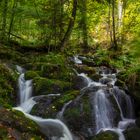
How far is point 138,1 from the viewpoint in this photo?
819 inches

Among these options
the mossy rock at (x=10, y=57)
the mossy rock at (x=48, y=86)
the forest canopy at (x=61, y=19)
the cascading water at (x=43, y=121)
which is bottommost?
the cascading water at (x=43, y=121)

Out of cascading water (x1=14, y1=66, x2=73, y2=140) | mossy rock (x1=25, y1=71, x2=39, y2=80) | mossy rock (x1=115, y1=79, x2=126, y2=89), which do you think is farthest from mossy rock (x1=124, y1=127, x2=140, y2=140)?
mossy rock (x1=25, y1=71, x2=39, y2=80)

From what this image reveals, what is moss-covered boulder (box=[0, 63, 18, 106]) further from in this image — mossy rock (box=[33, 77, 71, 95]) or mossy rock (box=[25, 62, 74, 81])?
mossy rock (box=[25, 62, 74, 81])

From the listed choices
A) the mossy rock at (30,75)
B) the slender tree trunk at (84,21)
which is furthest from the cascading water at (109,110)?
the slender tree trunk at (84,21)

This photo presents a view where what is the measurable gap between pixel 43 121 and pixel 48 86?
2486mm

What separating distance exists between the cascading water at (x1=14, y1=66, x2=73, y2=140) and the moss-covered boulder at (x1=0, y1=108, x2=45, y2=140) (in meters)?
0.49

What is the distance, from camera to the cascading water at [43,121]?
8797 millimetres

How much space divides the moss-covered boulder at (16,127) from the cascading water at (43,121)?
1.60ft

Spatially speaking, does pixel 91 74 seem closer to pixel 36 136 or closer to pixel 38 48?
pixel 38 48

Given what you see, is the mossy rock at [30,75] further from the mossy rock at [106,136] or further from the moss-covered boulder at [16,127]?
the mossy rock at [106,136]

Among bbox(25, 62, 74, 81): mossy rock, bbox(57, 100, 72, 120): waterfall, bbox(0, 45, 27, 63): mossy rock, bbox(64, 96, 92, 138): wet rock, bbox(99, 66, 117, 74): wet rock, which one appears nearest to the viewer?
bbox(64, 96, 92, 138): wet rock

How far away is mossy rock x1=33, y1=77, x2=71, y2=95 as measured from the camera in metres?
11.7

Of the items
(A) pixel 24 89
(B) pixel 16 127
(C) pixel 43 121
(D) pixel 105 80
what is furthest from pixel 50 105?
(D) pixel 105 80

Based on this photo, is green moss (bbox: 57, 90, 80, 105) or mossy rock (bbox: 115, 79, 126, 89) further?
mossy rock (bbox: 115, 79, 126, 89)
